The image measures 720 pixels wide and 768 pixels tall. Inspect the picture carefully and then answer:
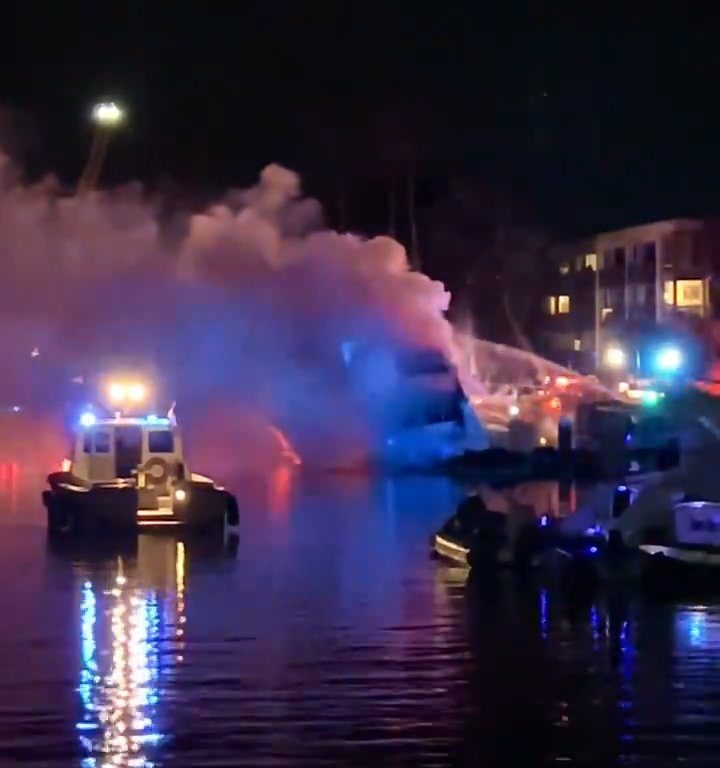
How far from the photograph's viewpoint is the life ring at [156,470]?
30.9m

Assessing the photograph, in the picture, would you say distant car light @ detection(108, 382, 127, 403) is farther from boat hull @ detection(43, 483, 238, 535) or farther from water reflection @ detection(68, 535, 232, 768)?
water reflection @ detection(68, 535, 232, 768)

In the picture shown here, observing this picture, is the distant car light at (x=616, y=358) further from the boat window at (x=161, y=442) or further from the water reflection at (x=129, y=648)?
the water reflection at (x=129, y=648)

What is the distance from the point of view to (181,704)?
15477mm

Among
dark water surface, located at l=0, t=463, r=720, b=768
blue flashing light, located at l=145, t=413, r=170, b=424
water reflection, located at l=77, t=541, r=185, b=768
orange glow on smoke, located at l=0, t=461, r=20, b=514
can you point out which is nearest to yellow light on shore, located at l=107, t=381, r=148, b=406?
orange glow on smoke, located at l=0, t=461, r=20, b=514

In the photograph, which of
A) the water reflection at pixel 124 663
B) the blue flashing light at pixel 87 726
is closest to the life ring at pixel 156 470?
the water reflection at pixel 124 663

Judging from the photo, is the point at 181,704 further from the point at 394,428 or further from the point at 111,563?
the point at 394,428

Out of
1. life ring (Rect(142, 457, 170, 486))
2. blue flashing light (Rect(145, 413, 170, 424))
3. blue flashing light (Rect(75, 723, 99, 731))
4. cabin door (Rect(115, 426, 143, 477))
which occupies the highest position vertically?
blue flashing light (Rect(145, 413, 170, 424))

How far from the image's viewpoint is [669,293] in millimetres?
75375

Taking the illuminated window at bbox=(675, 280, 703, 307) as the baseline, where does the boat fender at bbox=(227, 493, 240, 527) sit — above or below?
below

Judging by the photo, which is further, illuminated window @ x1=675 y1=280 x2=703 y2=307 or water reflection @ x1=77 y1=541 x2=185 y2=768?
illuminated window @ x1=675 y1=280 x2=703 y2=307

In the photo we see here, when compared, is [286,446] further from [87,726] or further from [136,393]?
[87,726]

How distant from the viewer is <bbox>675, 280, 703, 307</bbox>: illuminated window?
245ft

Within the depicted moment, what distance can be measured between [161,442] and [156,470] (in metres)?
0.73

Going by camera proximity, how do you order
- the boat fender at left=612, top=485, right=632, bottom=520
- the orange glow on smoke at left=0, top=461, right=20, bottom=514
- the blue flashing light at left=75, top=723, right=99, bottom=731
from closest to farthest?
1. the blue flashing light at left=75, top=723, right=99, bottom=731
2. the boat fender at left=612, top=485, right=632, bottom=520
3. the orange glow on smoke at left=0, top=461, right=20, bottom=514
